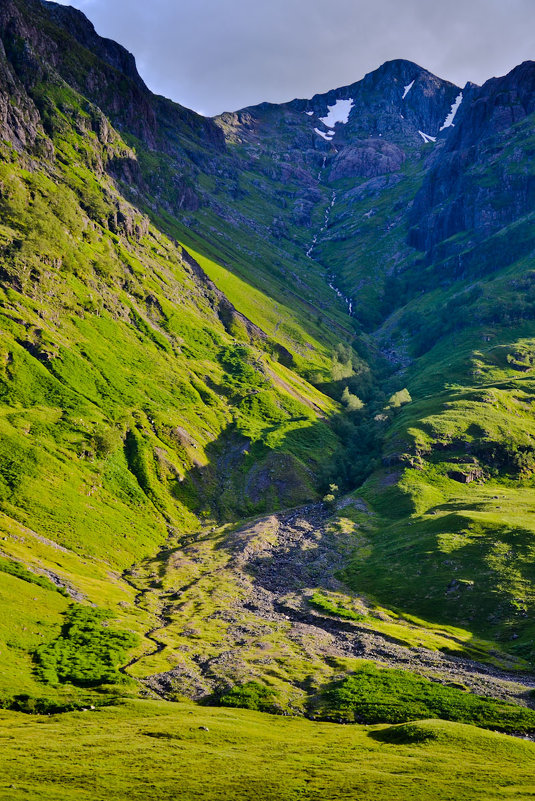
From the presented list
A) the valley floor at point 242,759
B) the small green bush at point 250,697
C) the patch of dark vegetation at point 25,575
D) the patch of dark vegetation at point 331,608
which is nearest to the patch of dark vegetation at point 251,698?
the small green bush at point 250,697

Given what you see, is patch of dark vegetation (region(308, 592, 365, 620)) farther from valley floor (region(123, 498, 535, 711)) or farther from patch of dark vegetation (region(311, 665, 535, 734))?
patch of dark vegetation (region(311, 665, 535, 734))

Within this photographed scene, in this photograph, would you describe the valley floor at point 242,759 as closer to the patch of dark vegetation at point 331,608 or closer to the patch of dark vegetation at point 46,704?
the patch of dark vegetation at point 46,704

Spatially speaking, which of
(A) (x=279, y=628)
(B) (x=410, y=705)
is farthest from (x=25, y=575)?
(B) (x=410, y=705)

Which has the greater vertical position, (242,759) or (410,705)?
(242,759)

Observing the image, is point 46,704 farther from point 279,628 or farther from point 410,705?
point 279,628

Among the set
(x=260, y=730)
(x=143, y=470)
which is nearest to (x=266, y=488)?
(x=143, y=470)

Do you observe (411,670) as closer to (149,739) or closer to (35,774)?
(149,739)

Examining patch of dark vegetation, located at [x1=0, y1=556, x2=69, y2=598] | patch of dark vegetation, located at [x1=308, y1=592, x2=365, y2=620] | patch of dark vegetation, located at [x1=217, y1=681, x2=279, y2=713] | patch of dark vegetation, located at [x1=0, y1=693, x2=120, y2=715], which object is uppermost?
patch of dark vegetation, located at [x1=0, y1=556, x2=69, y2=598]

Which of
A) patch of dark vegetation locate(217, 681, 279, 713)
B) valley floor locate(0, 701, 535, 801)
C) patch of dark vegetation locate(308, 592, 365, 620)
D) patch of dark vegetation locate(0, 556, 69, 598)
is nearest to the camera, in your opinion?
valley floor locate(0, 701, 535, 801)

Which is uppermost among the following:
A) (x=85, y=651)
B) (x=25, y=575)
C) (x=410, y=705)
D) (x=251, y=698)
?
(x=25, y=575)

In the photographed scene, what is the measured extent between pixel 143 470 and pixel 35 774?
391 feet

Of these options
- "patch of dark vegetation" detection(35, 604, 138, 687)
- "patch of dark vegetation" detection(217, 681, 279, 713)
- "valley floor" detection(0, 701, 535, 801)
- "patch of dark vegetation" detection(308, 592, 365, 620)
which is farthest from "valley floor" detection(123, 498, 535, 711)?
"valley floor" detection(0, 701, 535, 801)

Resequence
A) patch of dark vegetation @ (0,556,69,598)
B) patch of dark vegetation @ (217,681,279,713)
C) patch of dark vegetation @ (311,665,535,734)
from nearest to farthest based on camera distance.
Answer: patch of dark vegetation @ (311,665,535,734), patch of dark vegetation @ (217,681,279,713), patch of dark vegetation @ (0,556,69,598)

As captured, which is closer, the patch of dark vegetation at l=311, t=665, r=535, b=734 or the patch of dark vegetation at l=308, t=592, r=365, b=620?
the patch of dark vegetation at l=311, t=665, r=535, b=734
